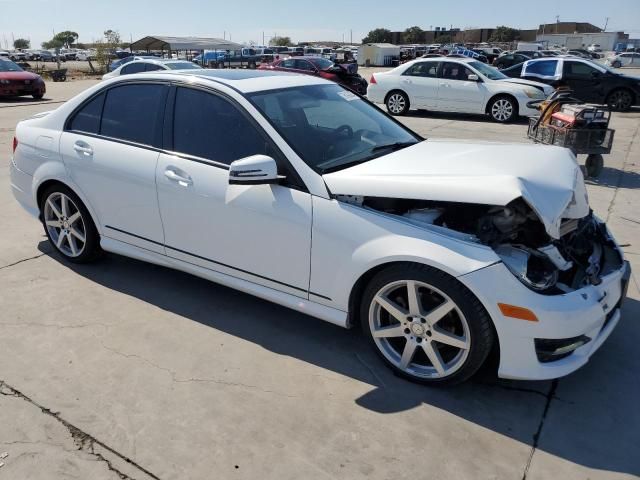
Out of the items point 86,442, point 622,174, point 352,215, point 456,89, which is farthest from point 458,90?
point 86,442

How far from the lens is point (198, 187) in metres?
3.45

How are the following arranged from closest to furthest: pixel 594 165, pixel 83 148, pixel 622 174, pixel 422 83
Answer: pixel 83 148
pixel 594 165
pixel 622 174
pixel 422 83

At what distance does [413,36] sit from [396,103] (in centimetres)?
10332

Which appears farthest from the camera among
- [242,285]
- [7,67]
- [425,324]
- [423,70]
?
[7,67]

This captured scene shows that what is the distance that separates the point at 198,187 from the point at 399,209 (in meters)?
1.33

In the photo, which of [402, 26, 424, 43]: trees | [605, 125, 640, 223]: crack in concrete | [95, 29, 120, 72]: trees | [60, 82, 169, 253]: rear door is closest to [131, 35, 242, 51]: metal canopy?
[95, 29, 120, 72]: trees

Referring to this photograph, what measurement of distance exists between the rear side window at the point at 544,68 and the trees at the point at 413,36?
99.7 meters

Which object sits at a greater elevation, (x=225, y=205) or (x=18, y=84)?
(x=225, y=205)

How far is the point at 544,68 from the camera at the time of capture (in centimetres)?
1548

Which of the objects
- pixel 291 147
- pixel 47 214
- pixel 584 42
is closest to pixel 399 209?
pixel 291 147

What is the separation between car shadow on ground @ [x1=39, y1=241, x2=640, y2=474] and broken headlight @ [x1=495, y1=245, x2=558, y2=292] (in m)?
0.69

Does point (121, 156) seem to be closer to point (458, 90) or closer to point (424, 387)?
point (424, 387)

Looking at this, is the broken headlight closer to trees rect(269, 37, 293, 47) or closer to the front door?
the front door

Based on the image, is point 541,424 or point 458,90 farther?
point 458,90
